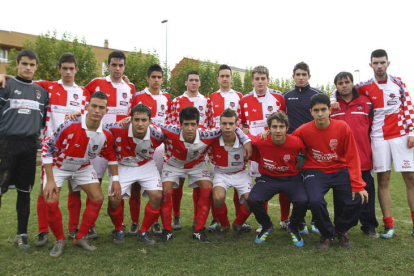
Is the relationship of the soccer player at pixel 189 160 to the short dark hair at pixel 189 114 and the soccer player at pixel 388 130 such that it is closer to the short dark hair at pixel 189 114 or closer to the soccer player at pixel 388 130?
the short dark hair at pixel 189 114

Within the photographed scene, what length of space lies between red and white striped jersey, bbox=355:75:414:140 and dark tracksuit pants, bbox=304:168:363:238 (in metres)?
1.01

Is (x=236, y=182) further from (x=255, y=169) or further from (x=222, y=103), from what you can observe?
(x=222, y=103)

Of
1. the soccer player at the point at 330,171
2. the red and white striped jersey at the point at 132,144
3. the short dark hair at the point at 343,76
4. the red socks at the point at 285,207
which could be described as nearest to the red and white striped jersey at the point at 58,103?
the red and white striped jersey at the point at 132,144

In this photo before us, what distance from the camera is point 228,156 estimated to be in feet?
14.1

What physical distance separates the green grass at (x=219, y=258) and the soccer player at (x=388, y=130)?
0.69m

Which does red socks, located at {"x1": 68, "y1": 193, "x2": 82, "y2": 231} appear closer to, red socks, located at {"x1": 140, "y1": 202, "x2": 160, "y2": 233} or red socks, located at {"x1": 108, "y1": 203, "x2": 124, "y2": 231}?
red socks, located at {"x1": 108, "y1": 203, "x2": 124, "y2": 231}

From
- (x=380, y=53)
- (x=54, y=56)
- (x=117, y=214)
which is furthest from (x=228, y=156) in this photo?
Answer: (x=54, y=56)

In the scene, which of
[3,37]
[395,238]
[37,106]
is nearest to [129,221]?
[37,106]

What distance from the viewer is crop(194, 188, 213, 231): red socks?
4.06 metres

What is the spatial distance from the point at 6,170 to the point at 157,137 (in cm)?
186

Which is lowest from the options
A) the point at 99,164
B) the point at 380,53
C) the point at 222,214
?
the point at 222,214

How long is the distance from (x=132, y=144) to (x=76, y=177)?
2.66 feet

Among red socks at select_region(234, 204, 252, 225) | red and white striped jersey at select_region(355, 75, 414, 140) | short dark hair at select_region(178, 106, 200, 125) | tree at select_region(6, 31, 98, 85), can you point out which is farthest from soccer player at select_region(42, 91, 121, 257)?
tree at select_region(6, 31, 98, 85)

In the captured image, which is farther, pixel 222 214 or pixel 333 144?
pixel 222 214
